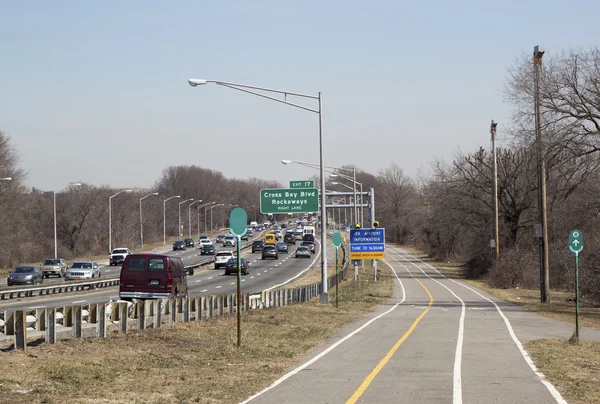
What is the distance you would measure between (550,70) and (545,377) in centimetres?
2666

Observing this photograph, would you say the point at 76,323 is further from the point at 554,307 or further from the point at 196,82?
the point at 554,307

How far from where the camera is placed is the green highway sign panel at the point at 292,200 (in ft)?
Answer: 124

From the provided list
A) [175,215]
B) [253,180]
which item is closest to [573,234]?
[175,215]

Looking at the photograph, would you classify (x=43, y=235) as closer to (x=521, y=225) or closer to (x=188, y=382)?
(x=521, y=225)

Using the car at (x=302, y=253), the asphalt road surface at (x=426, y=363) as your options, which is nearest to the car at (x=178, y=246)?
the car at (x=302, y=253)

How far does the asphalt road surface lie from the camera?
12.2 m

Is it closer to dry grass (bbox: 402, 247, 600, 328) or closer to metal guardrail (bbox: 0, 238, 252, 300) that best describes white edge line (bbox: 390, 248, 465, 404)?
dry grass (bbox: 402, 247, 600, 328)

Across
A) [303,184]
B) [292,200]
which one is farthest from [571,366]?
[303,184]

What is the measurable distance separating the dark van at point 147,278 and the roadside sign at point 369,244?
58.5 feet

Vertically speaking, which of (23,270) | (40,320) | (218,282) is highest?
(40,320)

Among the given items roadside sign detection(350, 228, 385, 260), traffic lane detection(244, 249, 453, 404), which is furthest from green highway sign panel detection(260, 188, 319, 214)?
roadside sign detection(350, 228, 385, 260)

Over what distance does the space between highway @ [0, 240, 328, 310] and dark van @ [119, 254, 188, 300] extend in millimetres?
4708

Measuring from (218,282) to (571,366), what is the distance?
42.7 m

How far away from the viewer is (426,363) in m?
16.2
